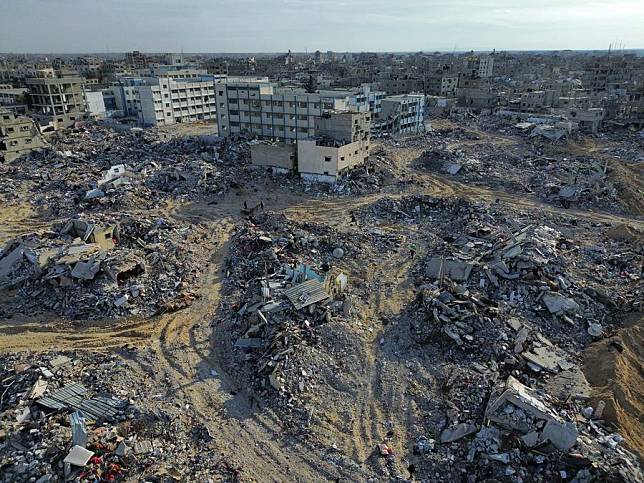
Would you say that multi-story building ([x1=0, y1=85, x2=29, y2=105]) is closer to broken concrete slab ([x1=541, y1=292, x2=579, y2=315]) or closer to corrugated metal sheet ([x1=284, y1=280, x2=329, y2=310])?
corrugated metal sheet ([x1=284, y1=280, x2=329, y2=310])

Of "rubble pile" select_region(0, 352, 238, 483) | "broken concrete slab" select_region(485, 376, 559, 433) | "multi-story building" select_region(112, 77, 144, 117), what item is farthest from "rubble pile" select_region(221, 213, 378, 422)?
"multi-story building" select_region(112, 77, 144, 117)

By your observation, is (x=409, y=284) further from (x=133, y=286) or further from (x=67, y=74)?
(x=67, y=74)

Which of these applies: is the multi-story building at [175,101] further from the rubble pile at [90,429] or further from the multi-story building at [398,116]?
the rubble pile at [90,429]

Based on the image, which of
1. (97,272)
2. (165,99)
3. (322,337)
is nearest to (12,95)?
(165,99)

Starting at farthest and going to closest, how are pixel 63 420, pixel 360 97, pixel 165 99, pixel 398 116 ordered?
pixel 165 99 → pixel 398 116 → pixel 360 97 → pixel 63 420

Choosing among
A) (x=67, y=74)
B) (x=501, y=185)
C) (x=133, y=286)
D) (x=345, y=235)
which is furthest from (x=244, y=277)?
(x=67, y=74)

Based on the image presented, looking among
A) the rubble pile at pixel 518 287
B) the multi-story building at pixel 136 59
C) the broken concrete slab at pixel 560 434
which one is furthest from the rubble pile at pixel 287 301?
the multi-story building at pixel 136 59

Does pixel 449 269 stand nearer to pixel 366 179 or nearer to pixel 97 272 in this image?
pixel 97 272
